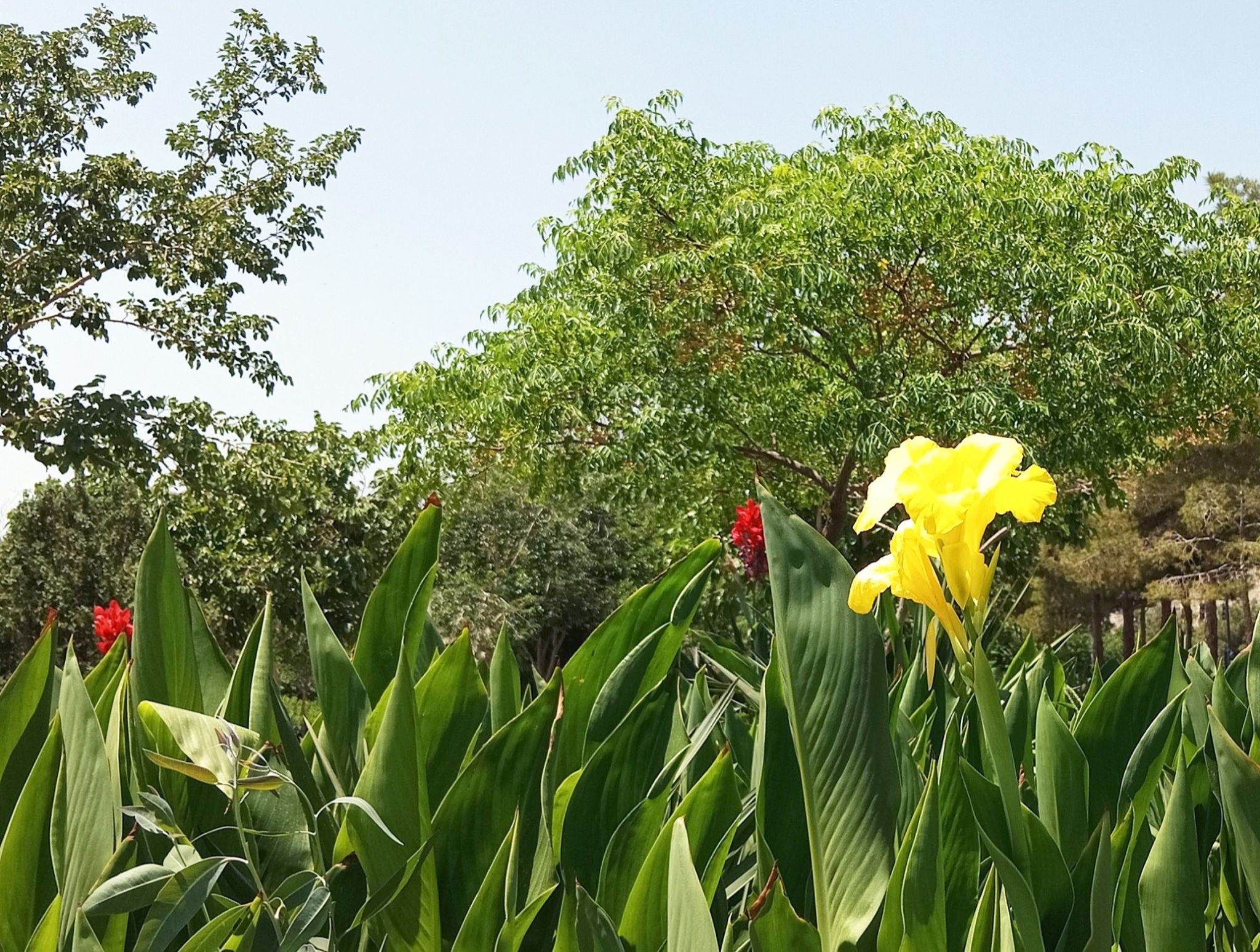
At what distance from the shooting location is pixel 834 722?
0.93m

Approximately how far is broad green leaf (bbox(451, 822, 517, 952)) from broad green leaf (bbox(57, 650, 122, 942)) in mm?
296

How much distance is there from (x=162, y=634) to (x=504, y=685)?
0.39 metres

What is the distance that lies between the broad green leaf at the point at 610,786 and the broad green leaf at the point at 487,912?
87 millimetres

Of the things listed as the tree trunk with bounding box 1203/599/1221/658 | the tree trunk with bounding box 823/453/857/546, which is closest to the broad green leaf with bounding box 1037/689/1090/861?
the tree trunk with bounding box 823/453/857/546

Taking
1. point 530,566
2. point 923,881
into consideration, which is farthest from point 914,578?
point 530,566

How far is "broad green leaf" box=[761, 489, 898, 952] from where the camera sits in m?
0.93

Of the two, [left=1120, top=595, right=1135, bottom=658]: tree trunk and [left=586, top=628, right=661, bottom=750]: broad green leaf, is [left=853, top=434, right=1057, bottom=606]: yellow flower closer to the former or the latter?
[left=586, top=628, right=661, bottom=750]: broad green leaf

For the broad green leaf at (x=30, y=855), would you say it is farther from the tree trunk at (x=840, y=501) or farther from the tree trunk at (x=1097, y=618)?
the tree trunk at (x=1097, y=618)

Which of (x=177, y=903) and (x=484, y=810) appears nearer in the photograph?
(x=177, y=903)

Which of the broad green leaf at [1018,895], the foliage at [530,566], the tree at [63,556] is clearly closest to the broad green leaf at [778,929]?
the broad green leaf at [1018,895]

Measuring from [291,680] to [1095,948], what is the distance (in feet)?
68.2

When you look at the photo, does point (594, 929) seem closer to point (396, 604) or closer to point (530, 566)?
point (396, 604)

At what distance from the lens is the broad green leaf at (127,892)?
0.85 meters

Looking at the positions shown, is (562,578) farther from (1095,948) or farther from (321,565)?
(1095,948)
